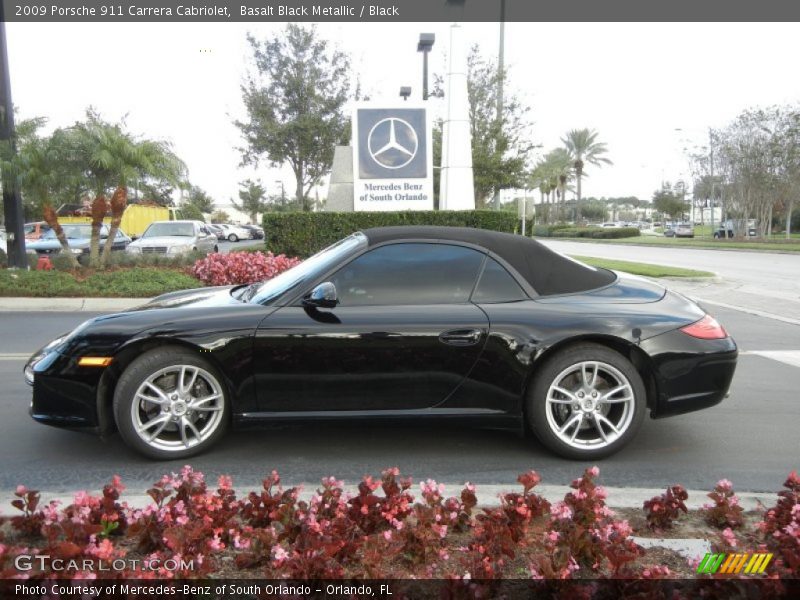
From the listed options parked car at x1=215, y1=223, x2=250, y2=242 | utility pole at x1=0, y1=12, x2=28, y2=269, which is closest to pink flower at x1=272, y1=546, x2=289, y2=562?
utility pole at x1=0, y1=12, x2=28, y2=269

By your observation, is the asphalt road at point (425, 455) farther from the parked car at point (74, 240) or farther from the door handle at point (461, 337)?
the parked car at point (74, 240)

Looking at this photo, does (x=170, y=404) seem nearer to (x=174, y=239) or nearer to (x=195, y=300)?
(x=195, y=300)

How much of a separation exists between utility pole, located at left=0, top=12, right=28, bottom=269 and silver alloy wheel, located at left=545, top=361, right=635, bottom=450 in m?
12.0

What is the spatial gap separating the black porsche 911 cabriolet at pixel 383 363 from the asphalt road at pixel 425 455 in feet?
0.73

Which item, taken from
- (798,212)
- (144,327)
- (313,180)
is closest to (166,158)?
(144,327)

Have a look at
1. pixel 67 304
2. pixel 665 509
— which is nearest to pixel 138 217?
pixel 67 304

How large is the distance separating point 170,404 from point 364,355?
3.77ft

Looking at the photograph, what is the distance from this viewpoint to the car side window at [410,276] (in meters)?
4.09

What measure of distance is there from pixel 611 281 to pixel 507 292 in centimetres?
86

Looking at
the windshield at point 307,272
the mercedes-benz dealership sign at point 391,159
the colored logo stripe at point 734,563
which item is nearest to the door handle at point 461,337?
the windshield at point 307,272

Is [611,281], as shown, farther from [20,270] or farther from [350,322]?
[20,270]

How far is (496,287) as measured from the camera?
416 centimetres

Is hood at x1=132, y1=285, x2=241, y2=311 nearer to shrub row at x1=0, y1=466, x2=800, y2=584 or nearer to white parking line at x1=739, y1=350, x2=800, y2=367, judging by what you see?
shrub row at x1=0, y1=466, x2=800, y2=584

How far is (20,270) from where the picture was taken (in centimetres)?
1219
